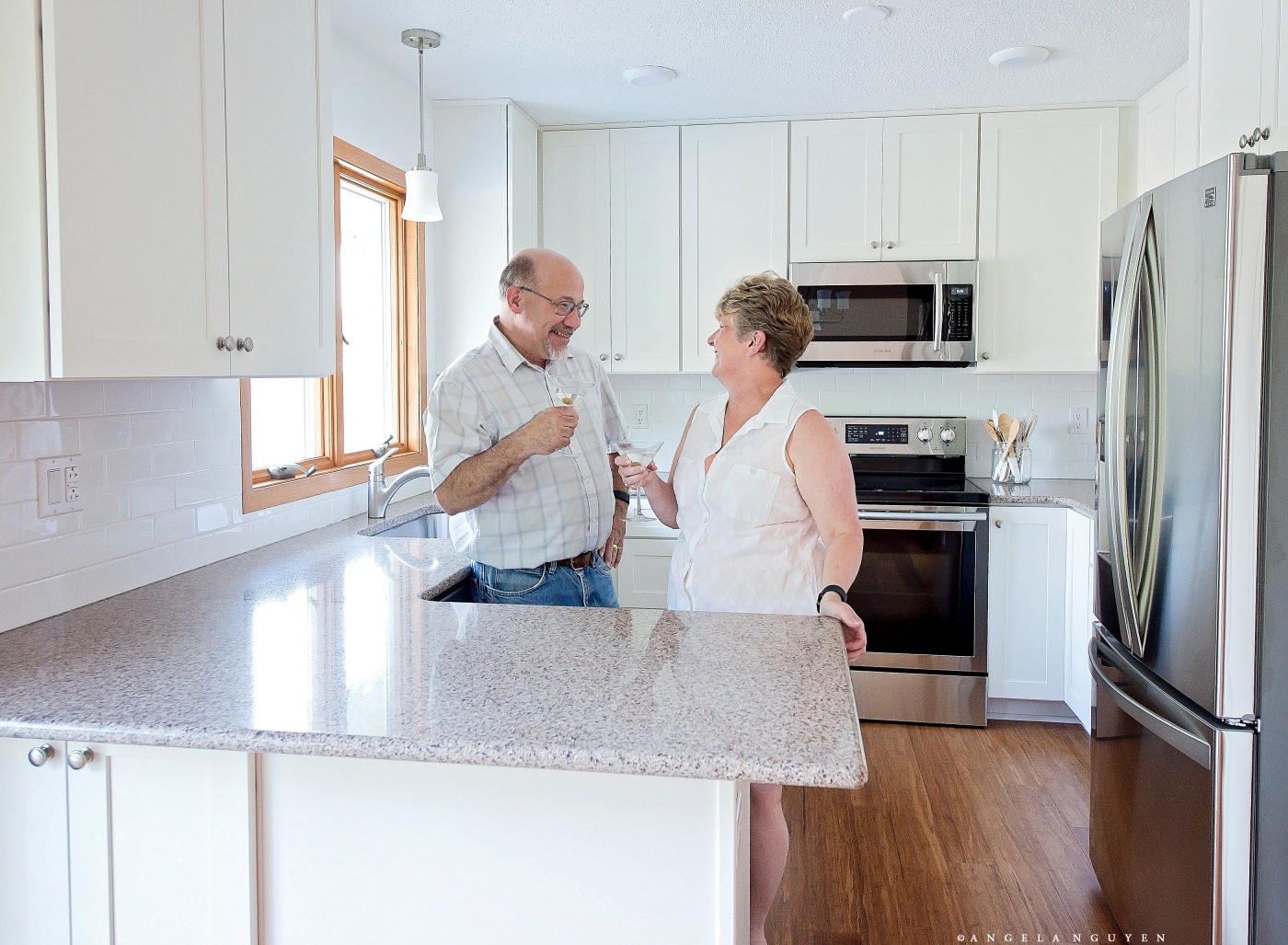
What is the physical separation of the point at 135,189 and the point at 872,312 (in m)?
2.95

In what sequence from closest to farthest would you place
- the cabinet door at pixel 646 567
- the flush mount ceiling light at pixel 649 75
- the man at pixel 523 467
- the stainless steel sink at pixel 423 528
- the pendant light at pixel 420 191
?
the man at pixel 523 467
the pendant light at pixel 420 191
the stainless steel sink at pixel 423 528
the flush mount ceiling light at pixel 649 75
the cabinet door at pixel 646 567

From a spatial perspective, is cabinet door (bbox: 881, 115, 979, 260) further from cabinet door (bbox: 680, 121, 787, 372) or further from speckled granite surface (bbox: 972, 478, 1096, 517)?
speckled granite surface (bbox: 972, 478, 1096, 517)

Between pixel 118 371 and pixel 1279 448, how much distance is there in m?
1.93

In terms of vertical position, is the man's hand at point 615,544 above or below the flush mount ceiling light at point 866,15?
below

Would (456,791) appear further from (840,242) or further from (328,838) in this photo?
(840,242)

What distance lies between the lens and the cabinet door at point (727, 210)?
3.97 m

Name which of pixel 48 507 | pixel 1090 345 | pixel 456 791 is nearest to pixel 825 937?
pixel 456 791

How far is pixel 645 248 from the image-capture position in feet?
13.4

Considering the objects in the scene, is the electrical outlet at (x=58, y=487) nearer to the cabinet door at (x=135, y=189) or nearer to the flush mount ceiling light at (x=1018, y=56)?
the cabinet door at (x=135, y=189)

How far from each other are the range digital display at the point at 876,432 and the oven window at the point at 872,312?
414mm

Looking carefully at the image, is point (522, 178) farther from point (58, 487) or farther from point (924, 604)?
point (58, 487)

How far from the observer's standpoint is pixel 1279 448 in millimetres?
1731

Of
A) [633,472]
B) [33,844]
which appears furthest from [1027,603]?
[33,844]

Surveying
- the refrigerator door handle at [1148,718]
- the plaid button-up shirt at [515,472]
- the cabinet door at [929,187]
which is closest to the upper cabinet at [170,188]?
the plaid button-up shirt at [515,472]
